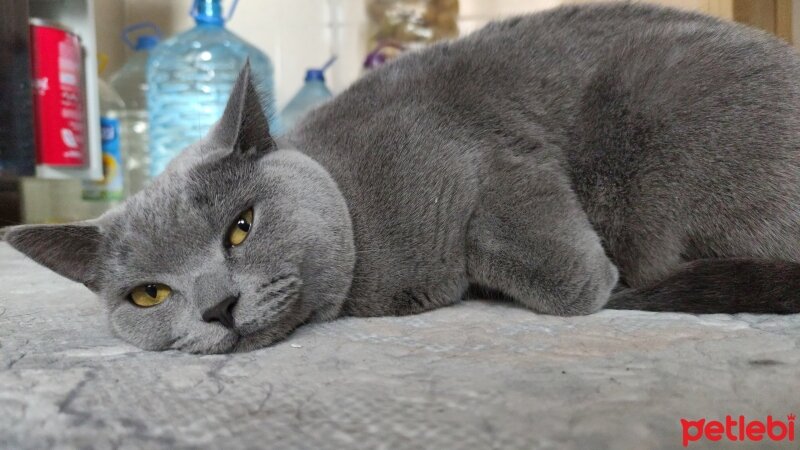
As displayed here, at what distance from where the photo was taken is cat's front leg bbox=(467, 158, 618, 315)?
3.14 ft

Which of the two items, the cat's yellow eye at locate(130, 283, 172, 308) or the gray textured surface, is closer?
the gray textured surface

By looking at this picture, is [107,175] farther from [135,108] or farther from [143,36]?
[143,36]

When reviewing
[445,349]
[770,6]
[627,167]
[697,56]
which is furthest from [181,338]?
[770,6]

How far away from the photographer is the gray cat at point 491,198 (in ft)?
2.68

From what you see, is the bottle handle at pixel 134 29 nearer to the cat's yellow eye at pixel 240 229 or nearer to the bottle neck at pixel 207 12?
the bottle neck at pixel 207 12

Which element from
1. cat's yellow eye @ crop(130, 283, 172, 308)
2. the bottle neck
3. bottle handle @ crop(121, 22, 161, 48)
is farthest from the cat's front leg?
bottle handle @ crop(121, 22, 161, 48)

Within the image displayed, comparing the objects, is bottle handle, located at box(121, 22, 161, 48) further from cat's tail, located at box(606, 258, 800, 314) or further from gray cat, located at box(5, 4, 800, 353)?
cat's tail, located at box(606, 258, 800, 314)

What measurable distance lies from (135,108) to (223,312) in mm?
2457

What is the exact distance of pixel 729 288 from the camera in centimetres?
89

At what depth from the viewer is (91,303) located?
3.68 ft

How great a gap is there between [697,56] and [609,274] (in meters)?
0.41

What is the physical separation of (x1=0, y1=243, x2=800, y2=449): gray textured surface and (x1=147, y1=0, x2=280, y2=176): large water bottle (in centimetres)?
177

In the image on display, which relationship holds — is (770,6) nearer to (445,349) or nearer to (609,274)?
(609,274)

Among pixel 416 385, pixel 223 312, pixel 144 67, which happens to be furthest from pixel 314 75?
pixel 416 385
